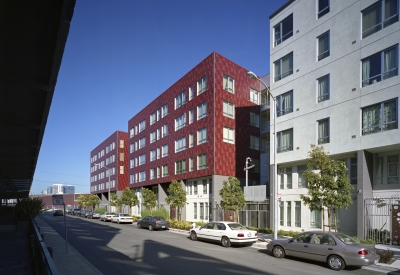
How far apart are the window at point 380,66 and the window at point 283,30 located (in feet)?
26.3

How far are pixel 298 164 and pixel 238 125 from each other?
42.6ft

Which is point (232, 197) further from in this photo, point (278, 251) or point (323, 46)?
point (323, 46)

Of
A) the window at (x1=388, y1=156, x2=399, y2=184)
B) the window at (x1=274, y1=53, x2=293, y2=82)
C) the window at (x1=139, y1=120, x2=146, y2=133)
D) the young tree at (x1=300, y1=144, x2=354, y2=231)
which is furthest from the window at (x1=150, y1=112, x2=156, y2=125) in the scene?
the window at (x1=388, y1=156, x2=399, y2=184)

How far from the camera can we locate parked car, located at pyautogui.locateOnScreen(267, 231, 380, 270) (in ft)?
38.2

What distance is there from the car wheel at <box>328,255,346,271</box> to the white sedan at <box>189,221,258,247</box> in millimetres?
5852

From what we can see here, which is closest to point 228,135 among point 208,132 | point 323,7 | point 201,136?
point 208,132

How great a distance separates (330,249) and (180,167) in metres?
29.0

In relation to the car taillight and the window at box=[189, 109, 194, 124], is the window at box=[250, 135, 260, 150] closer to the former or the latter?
the window at box=[189, 109, 194, 124]

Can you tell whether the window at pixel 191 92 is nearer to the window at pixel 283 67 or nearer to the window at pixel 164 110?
the window at pixel 164 110

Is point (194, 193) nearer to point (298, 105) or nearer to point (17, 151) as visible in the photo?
point (298, 105)

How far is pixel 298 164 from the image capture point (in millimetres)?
24969

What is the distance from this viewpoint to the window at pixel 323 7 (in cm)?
2280

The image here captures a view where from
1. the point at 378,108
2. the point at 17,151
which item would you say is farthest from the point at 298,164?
the point at 17,151

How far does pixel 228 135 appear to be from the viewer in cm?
3556
